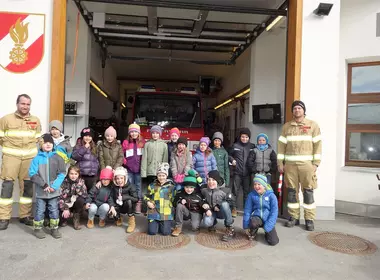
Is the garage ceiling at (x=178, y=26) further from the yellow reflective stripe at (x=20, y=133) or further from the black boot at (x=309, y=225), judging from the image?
the black boot at (x=309, y=225)

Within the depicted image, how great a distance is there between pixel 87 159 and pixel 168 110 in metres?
3.49

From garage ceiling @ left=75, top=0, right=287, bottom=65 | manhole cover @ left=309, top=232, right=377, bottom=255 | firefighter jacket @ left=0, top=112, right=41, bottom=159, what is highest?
garage ceiling @ left=75, top=0, right=287, bottom=65

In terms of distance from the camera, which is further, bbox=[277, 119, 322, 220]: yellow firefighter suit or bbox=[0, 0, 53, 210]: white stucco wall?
bbox=[0, 0, 53, 210]: white stucco wall

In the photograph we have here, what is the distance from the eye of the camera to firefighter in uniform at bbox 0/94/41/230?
4.44m

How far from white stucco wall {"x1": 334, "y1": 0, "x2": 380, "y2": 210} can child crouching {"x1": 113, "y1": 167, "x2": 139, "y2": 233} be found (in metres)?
4.11

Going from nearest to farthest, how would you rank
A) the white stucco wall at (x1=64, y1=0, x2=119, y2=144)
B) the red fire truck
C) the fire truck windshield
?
the red fire truck
the fire truck windshield
the white stucco wall at (x1=64, y1=0, x2=119, y2=144)

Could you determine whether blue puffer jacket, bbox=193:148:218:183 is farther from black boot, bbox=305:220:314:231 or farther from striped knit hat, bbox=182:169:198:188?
black boot, bbox=305:220:314:231

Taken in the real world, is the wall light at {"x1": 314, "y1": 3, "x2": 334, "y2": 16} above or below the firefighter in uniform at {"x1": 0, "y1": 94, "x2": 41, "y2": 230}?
above

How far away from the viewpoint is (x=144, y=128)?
7.44 metres

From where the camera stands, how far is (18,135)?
178 inches

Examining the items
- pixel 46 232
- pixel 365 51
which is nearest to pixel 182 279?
pixel 46 232

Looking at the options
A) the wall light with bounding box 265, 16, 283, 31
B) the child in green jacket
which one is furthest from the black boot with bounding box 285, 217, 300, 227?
the wall light with bounding box 265, 16, 283, 31

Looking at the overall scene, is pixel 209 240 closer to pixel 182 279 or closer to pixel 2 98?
pixel 182 279

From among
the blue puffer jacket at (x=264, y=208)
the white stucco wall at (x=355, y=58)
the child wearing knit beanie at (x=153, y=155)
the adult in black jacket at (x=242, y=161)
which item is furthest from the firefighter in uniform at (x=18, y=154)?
the white stucco wall at (x=355, y=58)
